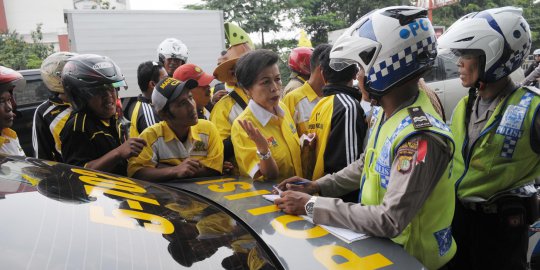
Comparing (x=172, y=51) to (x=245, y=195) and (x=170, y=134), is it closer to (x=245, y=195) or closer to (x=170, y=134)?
(x=170, y=134)

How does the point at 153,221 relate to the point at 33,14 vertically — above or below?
below

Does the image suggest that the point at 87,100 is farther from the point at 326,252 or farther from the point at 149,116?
the point at 326,252

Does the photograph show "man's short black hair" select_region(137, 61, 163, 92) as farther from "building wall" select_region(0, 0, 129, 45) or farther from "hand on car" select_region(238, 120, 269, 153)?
"building wall" select_region(0, 0, 129, 45)

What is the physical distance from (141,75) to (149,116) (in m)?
0.81

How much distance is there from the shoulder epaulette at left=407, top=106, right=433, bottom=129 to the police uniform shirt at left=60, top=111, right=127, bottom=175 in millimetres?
1779

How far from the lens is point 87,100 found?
2.62 metres

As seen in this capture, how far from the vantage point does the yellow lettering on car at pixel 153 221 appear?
51.3 inches

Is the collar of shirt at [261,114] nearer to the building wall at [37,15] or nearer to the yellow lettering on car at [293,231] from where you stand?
the yellow lettering on car at [293,231]

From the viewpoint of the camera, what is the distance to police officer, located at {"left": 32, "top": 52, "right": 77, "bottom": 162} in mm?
3359

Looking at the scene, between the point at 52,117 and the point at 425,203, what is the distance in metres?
3.03

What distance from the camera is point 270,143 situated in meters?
2.53

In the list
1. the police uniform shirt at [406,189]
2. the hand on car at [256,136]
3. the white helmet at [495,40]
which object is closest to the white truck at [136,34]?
the hand on car at [256,136]

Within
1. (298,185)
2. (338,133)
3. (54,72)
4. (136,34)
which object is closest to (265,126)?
(338,133)

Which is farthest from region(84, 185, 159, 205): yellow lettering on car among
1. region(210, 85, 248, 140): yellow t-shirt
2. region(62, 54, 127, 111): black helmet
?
region(210, 85, 248, 140): yellow t-shirt
